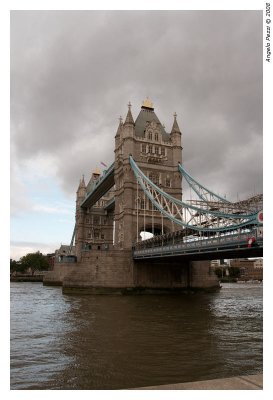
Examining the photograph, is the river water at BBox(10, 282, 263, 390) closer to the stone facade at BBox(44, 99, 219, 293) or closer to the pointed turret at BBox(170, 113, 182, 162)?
the stone facade at BBox(44, 99, 219, 293)

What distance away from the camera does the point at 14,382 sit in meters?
7.81

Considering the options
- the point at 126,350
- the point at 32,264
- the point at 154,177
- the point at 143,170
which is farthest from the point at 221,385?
the point at 32,264

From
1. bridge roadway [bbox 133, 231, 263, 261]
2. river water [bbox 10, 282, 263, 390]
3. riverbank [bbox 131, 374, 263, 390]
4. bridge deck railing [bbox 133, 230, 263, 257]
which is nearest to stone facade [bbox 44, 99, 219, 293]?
bridge roadway [bbox 133, 231, 263, 261]

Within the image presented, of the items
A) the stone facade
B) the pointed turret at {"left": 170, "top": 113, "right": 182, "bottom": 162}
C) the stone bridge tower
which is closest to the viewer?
the stone facade

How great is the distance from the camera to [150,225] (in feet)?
150

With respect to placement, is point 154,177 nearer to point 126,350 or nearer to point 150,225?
point 150,225

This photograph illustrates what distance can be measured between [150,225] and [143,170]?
731 centimetres

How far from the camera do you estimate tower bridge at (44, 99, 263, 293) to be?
32.6 m

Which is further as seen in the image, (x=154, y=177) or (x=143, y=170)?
(x=154, y=177)

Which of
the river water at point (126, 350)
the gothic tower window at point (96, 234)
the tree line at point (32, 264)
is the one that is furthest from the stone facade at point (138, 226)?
the tree line at point (32, 264)
